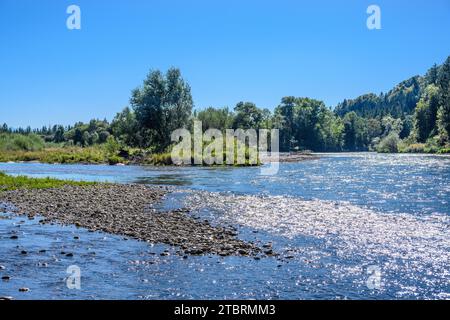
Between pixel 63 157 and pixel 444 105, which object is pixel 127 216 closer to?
pixel 63 157

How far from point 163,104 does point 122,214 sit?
7877cm

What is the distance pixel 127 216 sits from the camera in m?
27.2

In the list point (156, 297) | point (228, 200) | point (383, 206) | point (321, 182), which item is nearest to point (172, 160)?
point (321, 182)

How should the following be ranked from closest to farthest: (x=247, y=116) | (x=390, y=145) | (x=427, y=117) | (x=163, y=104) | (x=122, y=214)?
1. (x=122, y=214)
2. (x=163, y=104)
3. (x=427, y=117)
4. (x=390, y=145)
5. (x=247, y=116)

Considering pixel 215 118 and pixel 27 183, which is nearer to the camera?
pixel 27 183

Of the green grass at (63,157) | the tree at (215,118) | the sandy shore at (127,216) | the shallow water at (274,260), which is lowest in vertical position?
the shallow water at (274,260)

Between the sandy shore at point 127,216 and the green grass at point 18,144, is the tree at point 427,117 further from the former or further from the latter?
the sandy shore at point 127,216

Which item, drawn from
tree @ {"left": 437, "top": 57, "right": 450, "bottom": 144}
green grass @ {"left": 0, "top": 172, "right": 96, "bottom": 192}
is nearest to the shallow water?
green grass @ {"left": 0, "top": 172, "right": 96, "bottom": 192}

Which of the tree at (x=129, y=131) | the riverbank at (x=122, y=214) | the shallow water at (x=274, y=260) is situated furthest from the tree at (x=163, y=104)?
the shallow water at (x=274, y=260)

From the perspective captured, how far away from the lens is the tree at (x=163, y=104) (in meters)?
104

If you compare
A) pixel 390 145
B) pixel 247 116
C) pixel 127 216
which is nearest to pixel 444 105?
pixel 390 145

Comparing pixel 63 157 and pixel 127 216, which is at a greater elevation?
pixel 63 157

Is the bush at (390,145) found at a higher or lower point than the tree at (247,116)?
lower
